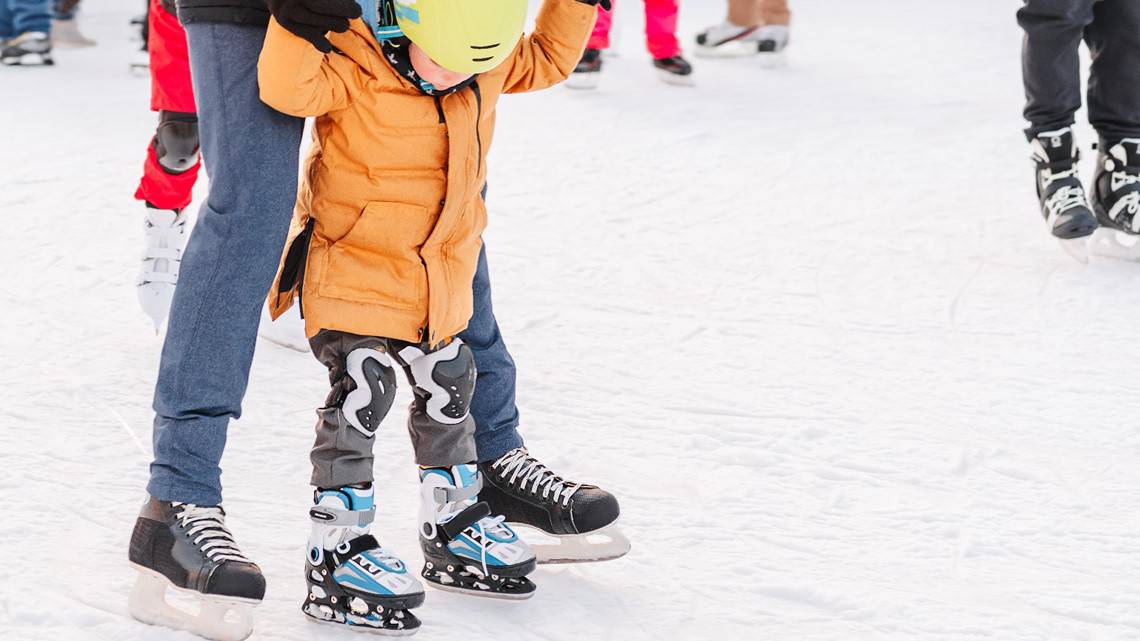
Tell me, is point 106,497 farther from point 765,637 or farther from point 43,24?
point 43,24

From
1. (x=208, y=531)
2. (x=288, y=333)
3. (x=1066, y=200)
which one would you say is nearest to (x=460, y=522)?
(x=208, y=531)

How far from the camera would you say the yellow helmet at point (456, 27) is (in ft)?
4.91

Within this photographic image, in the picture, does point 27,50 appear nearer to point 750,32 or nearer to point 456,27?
point 750,32

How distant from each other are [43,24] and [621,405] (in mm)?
3739

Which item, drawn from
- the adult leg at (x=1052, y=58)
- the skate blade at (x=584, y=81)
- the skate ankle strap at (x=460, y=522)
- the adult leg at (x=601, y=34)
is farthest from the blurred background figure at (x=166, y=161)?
the adult leg at (x=601, y=34)

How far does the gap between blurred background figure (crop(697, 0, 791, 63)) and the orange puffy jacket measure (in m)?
4.04

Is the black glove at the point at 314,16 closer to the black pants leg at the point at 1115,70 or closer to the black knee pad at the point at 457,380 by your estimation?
the black knee pad at the point at 457,380

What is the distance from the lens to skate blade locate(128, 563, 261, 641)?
1577mm

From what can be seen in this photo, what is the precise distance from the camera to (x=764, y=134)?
4441 millimetres

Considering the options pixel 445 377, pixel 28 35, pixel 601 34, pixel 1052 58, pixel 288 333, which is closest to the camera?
pixel 445 377

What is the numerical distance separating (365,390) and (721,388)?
1.02 meters

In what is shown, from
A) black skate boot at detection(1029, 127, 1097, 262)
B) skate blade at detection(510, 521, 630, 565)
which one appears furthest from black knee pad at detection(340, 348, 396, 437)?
black skate boot at detection(1029, 127, 1097, 262)

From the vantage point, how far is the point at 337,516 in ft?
5.40

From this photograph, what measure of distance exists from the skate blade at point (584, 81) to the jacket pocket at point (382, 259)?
342 cm
